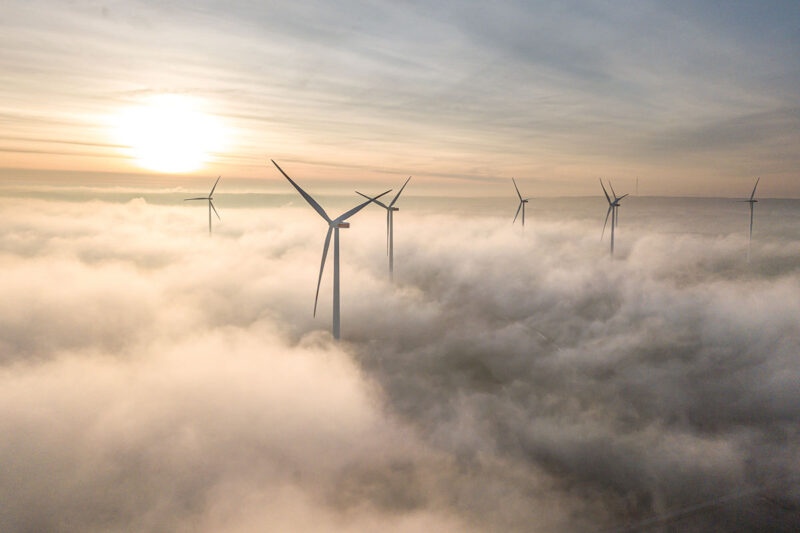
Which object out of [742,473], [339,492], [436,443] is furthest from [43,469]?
[742,473]

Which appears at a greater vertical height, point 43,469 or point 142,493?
point 142,493

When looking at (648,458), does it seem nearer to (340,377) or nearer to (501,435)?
(501,435)

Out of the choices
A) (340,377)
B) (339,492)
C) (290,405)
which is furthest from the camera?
(340,377)

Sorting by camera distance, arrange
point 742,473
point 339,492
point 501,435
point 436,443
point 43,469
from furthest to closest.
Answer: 1. point 43,469
2. point 501,435
3. point 436,443
4. point 742,473
5. point 339,492

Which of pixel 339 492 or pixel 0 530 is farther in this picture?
pixel 0 530

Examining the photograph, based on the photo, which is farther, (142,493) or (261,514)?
(142,493)

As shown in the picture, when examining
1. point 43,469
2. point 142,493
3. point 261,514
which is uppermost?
point 261,514

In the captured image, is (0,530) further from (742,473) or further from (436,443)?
(742,473)

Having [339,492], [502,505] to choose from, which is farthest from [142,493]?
[502,505]

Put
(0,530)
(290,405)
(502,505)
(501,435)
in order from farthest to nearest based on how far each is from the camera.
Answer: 1. (290,405)
2. (501,435)
3. (0,530)
4. (502,505)
